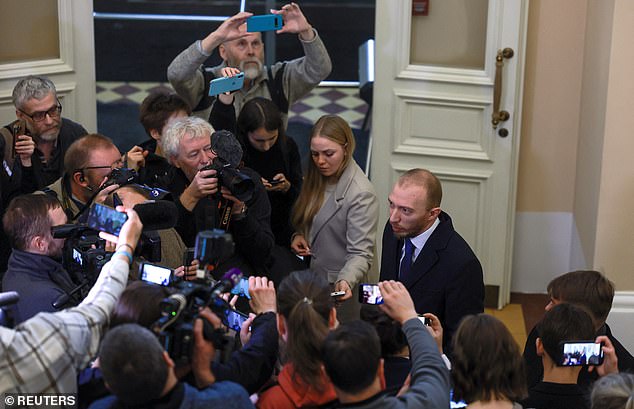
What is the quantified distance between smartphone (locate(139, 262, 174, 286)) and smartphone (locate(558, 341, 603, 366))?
48.3 inches

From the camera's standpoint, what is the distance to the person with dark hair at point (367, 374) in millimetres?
2602

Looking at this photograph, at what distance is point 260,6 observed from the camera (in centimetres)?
1130

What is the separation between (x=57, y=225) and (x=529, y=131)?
3.10 m

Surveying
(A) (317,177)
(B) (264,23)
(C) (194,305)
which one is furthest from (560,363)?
(B) (264,23)

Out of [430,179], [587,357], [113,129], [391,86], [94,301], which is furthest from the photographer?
[113,129]

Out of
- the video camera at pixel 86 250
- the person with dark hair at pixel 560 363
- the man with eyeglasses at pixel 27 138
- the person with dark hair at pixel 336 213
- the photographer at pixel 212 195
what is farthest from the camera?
the man with eyeglasses at pixel 27 138

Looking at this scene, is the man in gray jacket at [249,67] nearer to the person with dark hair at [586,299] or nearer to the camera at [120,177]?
the camera at [120,177]

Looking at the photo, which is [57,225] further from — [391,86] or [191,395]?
[391,86]

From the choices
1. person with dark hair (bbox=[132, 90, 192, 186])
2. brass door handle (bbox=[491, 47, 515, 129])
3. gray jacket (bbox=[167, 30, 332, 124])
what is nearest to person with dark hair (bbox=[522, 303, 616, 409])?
person with dark hair (bbox=[132, 90, 192, 186])

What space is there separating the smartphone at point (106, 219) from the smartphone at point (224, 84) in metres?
1.28

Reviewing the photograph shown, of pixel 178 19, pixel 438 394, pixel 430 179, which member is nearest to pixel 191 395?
pixel 438 394

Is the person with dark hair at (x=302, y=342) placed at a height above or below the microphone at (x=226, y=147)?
below

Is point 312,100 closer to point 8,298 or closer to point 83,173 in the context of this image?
point 83,173

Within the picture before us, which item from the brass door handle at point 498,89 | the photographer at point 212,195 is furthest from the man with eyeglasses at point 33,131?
the brass door handle at point 498,89
